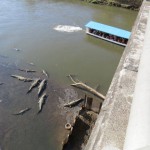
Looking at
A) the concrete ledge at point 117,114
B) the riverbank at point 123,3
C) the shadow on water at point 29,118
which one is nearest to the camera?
the concrete ledge at point 117,114

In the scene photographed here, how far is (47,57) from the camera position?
20531 millimetres

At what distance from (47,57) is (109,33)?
6314 mm

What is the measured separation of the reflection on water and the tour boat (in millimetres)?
539

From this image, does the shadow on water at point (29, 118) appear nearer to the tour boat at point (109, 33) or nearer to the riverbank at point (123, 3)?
the tour boat at point (109, 33)

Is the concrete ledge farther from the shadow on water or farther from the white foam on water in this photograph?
the white foam on water

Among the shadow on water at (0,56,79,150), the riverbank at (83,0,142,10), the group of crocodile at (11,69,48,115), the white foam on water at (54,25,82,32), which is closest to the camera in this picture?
the shadow on water at (0,56,79,150)

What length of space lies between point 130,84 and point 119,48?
14461mm

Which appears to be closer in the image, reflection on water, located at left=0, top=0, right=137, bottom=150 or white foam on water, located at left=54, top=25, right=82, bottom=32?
reflection on water, located at left=0, top=0, right=137, bottom=150

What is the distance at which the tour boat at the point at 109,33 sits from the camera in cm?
2266

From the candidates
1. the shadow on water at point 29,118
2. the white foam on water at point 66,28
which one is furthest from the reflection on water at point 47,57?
the white foam on water at point 66,28

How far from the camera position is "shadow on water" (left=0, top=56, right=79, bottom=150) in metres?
13.1

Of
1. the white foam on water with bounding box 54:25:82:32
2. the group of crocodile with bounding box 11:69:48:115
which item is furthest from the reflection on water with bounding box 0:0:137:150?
the white foam on water with bounding box 54:25:82:32

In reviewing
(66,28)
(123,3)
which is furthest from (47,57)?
(123,3)

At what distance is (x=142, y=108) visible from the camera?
209 inches
